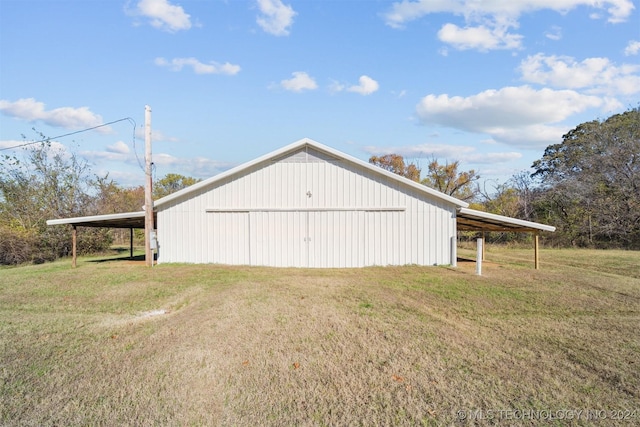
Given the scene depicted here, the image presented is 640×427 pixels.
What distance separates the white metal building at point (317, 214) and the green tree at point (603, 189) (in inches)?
637

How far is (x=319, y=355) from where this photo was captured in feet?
15.6

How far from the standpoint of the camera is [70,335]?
224 inches

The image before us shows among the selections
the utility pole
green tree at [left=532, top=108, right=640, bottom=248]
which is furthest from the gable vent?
green tree at [left=532, top=108, right=640, bottom=248]

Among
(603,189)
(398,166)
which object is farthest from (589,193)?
(398,166)

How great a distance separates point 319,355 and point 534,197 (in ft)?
92.3

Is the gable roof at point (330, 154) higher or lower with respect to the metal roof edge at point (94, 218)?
higher

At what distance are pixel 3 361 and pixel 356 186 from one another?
10143mm

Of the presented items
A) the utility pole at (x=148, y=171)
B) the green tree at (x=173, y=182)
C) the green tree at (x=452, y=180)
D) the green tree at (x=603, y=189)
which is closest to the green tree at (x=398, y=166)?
the green tree at (x=452, y=180)

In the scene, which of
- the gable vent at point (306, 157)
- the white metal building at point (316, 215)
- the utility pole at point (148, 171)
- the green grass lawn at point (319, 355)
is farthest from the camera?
the gable vent at point (306, 157)

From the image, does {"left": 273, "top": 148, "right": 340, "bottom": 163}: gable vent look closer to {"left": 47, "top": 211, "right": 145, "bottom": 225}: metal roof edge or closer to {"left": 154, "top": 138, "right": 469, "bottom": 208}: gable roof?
{"left": 154, "top": 138, "right": 469, "bottom": 208}: gable roof

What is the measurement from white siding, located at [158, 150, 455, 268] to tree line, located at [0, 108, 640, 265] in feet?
34.0

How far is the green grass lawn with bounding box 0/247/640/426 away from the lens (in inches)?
137

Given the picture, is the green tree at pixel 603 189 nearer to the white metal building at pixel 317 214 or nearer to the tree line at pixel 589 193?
the tree line at pixel 589 193

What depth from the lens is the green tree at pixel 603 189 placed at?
22844 millimetres
